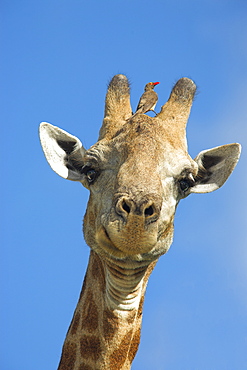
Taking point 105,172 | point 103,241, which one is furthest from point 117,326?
point 105,172

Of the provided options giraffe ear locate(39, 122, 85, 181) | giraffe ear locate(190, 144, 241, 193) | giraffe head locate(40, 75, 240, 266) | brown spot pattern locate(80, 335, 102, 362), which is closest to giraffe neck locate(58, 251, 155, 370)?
brown spot pattern locate(80, 335, 102, 362)

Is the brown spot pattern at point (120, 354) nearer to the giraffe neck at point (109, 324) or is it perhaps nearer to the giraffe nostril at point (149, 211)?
the giraffe neck at point (109, 324)

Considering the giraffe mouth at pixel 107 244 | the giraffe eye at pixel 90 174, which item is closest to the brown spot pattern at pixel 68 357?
the giraffe mouth at pixel 107 244

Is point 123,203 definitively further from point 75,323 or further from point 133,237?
point 75,323

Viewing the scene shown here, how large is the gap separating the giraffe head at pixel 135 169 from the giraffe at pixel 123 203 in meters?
0.01

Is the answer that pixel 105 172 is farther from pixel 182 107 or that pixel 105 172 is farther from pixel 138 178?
pixel 182 107

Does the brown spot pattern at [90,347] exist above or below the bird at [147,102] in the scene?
below

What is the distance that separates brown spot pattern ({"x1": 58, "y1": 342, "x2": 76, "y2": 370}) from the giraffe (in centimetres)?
1

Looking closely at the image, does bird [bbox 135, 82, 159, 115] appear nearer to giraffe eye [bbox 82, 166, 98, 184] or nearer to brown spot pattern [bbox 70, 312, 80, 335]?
giraffe eye [bbox 82, 166, 98, 184]

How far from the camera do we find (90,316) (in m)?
8.46

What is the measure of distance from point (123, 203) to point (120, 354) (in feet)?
8.09

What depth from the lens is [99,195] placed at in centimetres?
815

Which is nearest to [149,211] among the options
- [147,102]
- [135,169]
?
[135,169]

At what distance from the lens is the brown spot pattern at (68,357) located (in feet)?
27.7
